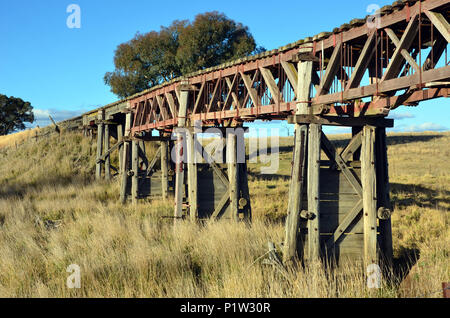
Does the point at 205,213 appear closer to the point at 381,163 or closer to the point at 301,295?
the point at 381,163

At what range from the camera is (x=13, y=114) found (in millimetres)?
55594

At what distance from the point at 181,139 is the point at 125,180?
17.6 ft

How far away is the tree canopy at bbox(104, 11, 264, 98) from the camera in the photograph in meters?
30.8

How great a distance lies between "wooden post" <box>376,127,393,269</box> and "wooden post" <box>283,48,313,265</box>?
4.87 ft

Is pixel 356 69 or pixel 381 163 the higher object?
pixel 356 69

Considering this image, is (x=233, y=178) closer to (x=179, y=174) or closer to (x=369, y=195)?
(x=179, y=174)

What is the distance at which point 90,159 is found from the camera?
2441 centimetres

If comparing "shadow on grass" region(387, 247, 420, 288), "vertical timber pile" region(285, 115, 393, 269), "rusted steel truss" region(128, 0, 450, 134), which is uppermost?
"rusted steel truss" region(128, 0, 450, 134)

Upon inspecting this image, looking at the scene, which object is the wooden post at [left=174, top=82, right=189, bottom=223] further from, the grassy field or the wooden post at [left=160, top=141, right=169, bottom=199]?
the wooden post at [left=160, top=141, right=169, bottom=199]

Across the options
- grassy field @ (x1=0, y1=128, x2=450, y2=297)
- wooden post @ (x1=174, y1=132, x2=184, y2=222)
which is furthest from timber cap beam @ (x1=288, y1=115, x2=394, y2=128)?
wooden post @ (x1=174, y1=132, x2=184, y2=222)

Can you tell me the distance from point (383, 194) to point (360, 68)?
2.52 m

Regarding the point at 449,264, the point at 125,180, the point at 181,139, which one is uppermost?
the point at 181,139

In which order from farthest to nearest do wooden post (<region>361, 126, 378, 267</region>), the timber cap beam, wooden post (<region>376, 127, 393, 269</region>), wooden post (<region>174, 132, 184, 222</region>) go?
wooden post (<region>174, 132, 184, 222</region>), wooden post (<region>376, 127, 393, 269</region>), the timber cap beam, wooden post (<region>361, 126, 378, 267</region>)
